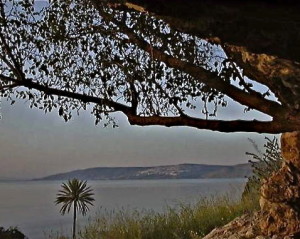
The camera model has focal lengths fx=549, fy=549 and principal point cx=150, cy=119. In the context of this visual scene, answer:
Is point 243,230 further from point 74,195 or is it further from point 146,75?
point 74,195

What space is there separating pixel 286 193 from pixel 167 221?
A: 3302mm

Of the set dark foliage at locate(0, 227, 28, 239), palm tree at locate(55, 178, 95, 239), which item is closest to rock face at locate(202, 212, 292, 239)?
dark foliage at locate(0, 227, 28, 239)

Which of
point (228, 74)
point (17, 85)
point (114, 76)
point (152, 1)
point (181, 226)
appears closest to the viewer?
point (152, 1)

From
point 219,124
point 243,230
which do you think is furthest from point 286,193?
point 219,124

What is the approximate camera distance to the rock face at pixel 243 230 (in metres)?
6.36

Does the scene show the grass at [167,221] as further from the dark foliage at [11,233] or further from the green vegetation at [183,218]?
the dark foliage at [11,233]

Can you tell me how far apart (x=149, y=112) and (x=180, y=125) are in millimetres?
405

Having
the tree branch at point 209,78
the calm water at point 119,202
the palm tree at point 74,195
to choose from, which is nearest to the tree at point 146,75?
the tree branch at point 209,78

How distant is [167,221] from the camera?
29.1ft

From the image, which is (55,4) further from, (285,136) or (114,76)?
(285,136)

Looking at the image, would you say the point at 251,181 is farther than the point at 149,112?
Yes

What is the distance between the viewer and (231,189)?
35.4 feet

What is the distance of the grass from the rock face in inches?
32.5

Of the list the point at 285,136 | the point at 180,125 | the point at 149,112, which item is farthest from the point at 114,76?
the point at 285,136
